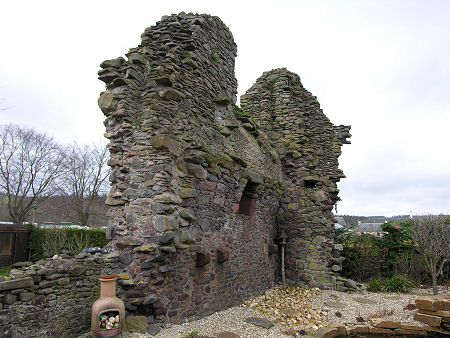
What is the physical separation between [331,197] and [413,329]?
591 cm

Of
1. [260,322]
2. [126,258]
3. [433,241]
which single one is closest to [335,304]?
[260,322]

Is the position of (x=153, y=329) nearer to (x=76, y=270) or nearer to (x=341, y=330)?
(x=76, y=270)

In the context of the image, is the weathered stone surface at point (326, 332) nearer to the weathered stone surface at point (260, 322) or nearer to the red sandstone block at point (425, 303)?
the weathered stone surface at point (260, 322)

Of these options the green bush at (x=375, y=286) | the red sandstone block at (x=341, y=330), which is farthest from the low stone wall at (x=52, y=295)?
the green bush at (x=375, y=286)

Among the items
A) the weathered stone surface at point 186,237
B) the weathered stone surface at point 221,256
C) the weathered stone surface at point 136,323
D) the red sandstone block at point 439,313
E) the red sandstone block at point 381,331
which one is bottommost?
the red sandstone block at point 381,331

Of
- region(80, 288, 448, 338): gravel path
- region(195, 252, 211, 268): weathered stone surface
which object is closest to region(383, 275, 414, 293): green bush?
region(80, 288, 448, 338): gravel path

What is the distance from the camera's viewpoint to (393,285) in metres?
10.8

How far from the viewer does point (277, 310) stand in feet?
26.2

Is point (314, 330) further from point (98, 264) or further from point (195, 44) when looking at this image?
point (195, 44)

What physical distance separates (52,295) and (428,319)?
8265 mm

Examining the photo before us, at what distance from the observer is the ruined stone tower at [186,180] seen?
229 inches

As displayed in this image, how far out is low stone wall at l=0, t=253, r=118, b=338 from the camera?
420cm

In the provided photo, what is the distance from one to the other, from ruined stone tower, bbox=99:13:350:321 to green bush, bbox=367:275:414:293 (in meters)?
1.52

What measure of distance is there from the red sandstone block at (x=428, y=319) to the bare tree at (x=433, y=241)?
12.0ft
